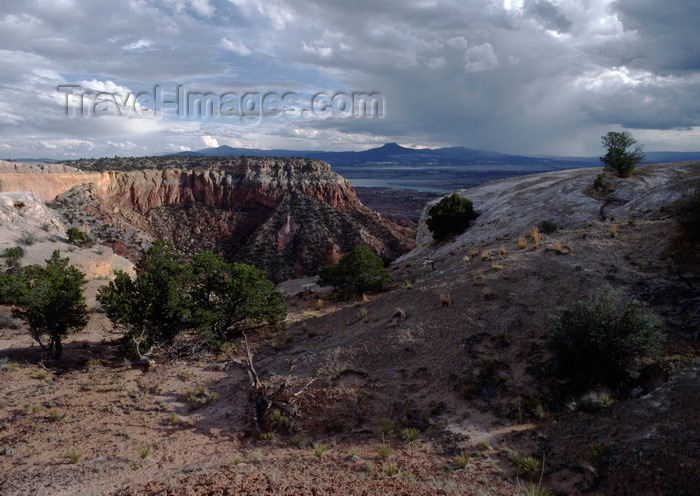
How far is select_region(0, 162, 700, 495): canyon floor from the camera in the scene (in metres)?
5.74

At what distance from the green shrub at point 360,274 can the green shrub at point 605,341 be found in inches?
510

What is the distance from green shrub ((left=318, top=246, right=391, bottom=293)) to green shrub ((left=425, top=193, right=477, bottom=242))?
11.5m

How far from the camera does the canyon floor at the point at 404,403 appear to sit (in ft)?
18.8

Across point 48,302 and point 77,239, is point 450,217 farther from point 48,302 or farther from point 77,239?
point 77,239

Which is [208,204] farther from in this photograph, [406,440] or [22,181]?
[406,440]

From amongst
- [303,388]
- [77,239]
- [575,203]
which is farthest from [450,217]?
[77,239]

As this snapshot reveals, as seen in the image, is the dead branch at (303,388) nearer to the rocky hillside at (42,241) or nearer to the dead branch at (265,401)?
the dead branch at (265,401)

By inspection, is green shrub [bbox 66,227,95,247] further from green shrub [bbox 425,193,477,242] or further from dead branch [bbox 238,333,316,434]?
dead branch [bbox 238,333,316,434]

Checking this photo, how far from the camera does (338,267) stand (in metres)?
22.8

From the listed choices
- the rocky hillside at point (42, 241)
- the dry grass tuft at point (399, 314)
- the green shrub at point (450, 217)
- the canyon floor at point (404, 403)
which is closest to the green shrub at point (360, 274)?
the canyon floor at point (404, 403)

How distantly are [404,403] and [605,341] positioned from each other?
4.74 metres

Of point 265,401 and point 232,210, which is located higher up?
point 232,210

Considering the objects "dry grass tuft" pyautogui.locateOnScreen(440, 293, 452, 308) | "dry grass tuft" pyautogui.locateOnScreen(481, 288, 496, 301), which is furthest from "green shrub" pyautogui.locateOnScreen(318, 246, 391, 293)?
"dry grass tuft" pyautogui.locateOnScreen(481, 288, 496, 301)

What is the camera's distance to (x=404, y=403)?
8.52 meters
